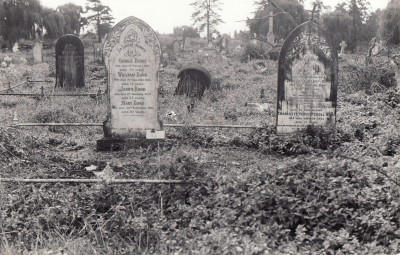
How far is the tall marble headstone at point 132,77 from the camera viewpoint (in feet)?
22.7

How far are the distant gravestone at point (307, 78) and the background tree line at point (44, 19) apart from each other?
31.9 meters

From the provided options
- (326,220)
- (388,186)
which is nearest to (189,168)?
(326,220)

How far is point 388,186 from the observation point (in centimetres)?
392

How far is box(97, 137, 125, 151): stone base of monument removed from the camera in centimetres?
709

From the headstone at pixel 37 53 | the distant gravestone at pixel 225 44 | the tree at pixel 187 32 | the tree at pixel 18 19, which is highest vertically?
the tree at pixel 187 32


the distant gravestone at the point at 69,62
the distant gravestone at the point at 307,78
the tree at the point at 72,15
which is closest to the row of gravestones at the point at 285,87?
the distant gravestone at the point at 307,78

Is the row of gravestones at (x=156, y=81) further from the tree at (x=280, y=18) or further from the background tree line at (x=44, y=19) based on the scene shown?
the tree at (x=280, y=18)

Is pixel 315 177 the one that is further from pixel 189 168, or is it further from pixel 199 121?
pixel 199 121

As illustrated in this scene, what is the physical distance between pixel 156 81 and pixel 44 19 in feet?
122

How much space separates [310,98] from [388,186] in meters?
3.51

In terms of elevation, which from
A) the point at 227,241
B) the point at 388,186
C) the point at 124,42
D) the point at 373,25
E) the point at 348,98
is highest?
the point at 373,25

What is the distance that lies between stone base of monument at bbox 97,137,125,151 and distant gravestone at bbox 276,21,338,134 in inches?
114

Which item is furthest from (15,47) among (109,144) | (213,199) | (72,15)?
(213,199)

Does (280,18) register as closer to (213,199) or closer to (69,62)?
(69,62)
